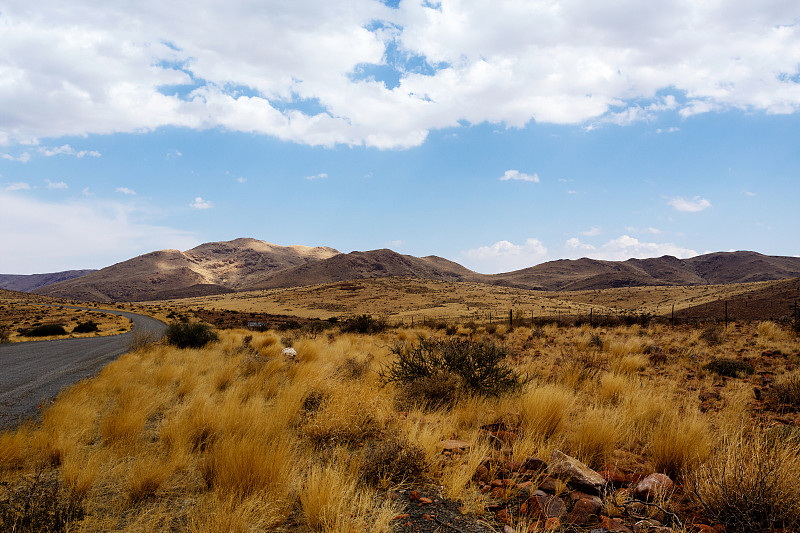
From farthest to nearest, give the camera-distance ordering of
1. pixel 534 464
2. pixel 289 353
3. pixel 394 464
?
1. pixel 289 353
2. pixel 534 464
3. pixel 394 464

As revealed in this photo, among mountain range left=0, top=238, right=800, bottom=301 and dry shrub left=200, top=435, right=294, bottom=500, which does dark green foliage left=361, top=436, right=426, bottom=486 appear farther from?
mountain range left=0, top=238, right=800, bottom=301

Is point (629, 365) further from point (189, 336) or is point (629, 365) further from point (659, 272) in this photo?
point (659, 272)

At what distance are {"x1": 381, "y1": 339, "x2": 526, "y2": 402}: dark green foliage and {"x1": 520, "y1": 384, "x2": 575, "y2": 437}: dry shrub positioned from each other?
4.77 ft

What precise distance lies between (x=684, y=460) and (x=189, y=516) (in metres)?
5.00

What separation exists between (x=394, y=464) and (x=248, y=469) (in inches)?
57.5

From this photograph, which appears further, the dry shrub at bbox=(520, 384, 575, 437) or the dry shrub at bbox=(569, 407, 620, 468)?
the dry shrub at bbox=(520, 384, 575, 437)

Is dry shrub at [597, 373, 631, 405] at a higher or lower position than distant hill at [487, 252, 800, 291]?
lower

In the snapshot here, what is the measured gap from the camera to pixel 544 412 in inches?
216

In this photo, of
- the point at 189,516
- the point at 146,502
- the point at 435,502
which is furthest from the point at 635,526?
the point at 146,502

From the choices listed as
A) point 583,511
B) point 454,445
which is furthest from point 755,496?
point 454,445

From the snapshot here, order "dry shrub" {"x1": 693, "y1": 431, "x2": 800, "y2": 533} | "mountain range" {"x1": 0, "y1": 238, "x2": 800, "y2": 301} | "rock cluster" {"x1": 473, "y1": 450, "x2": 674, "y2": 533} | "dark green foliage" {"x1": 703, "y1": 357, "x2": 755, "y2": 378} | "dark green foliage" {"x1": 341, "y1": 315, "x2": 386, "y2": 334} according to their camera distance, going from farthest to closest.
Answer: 1. "mountain range" {"x1": 0, "y1": 238, "x2": 800, "y2": 301}
2. "dark green foliage" {"x1": 341, "y1": 315, "x2": 386, "y2": 334}
3. "dark green foliage" {"x1": 703, "y1": 357, "x2": 755, "y2": 378}
4. "rock cluster" {"x1": 473, "y1": 450, "x2": 674, "y2": 533}
5. "dry shrub" {"x1": 693, "y1": 431, "x2": 800, "y2": 533}

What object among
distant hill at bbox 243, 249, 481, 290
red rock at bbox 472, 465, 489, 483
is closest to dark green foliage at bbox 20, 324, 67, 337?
red rock at bbox 472, 465, 489, 483

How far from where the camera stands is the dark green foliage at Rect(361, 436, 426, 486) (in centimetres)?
397

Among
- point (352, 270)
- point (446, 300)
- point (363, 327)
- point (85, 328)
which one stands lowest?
point (85, 328)
